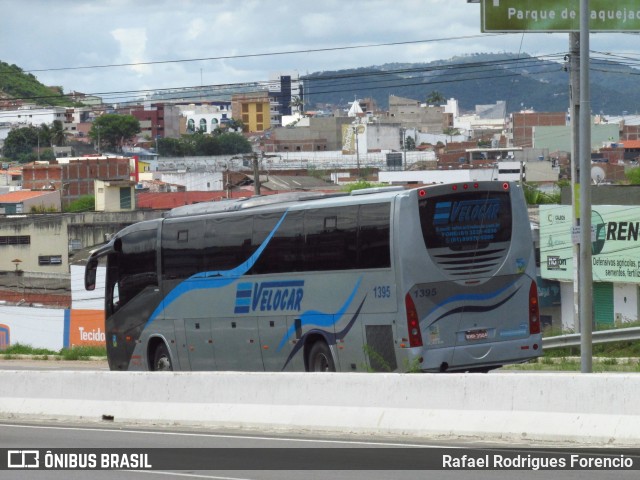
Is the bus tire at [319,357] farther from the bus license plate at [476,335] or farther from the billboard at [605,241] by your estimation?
the billboard at [605,241]

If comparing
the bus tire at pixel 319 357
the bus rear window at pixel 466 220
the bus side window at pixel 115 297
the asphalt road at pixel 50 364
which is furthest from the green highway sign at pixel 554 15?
the asphalt road at pixel 50 364

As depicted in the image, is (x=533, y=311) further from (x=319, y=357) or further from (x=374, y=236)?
(x=319, y=357)

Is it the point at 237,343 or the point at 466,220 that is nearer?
the point at 466,220

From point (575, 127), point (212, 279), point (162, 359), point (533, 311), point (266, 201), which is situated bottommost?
point (162, 359)

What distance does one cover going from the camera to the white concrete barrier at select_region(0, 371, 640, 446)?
13938mm

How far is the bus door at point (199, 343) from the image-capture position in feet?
80.3

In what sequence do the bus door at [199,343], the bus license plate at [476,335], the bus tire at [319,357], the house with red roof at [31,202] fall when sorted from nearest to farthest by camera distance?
the bus license plate at [476,335], the bus tire at [319,357], the bus door at [199,343], the house with red roof at [31,202]

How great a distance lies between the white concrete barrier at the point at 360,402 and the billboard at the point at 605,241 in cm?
2458

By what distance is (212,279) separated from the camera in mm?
24266

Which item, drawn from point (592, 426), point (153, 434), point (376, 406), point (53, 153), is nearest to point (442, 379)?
point (376, 406)

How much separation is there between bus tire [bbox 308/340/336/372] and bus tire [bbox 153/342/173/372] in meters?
4.76

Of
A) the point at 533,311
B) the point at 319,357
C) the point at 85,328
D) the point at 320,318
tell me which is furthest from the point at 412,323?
the point at 85,328

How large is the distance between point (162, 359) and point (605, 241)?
2121 centimetres

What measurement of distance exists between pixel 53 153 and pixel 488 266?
165772 millimetres
